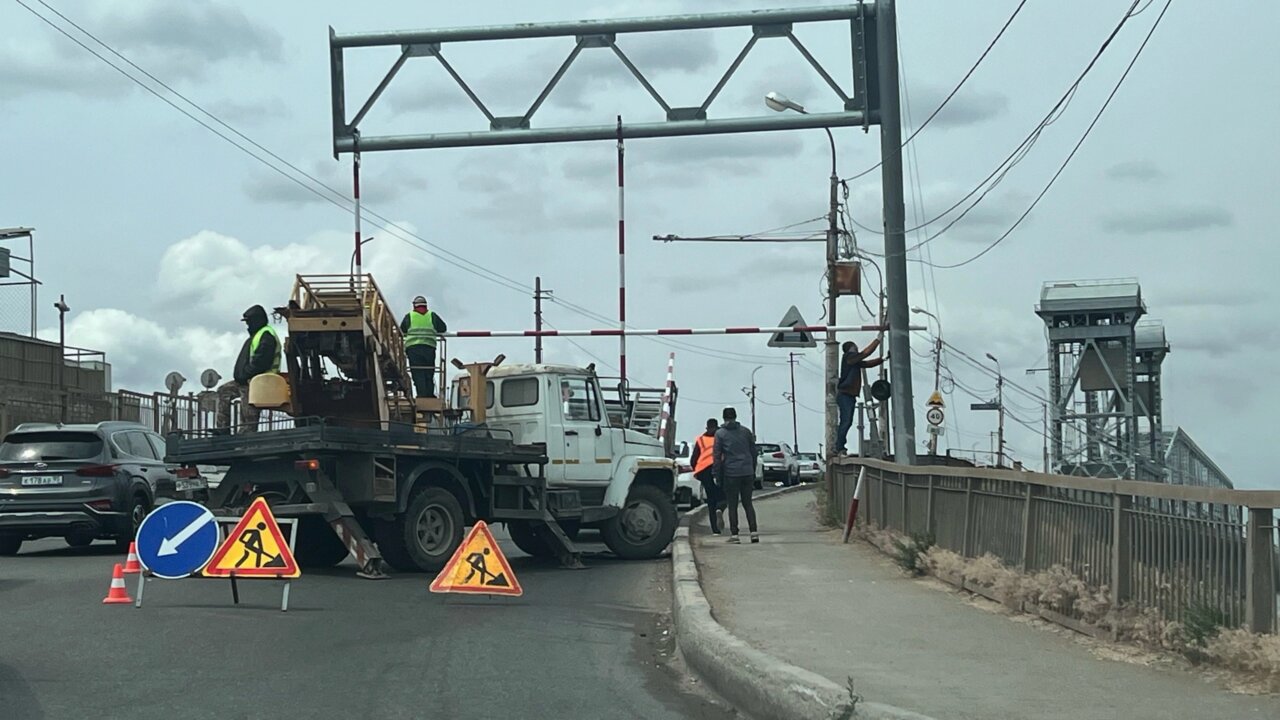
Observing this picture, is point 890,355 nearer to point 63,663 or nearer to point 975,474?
point 975,474

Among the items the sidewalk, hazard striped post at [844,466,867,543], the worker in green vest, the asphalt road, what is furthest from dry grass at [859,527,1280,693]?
the worker in green vest

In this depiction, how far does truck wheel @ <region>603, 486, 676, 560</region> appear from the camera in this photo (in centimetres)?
1788

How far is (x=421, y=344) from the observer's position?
16.8 m

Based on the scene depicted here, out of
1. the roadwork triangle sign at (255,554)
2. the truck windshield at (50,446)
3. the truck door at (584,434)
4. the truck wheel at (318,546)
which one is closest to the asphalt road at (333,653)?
the roadwork triangle sign at (255,554)

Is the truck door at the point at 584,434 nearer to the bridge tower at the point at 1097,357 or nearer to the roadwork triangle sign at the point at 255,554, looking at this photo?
the roadwork triangle sign at the point at 255,554

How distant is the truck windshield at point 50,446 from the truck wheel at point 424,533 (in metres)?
4.60

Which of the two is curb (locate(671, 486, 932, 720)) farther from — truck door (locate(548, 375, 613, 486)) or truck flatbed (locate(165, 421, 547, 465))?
truck door (locate(548, 375, 613, 486))

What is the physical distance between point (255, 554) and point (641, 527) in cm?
684

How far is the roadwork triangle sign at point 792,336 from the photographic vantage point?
2594cm

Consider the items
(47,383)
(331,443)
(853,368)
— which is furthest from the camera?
(47,383)

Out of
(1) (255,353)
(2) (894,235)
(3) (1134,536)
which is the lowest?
(3) (1134,536)

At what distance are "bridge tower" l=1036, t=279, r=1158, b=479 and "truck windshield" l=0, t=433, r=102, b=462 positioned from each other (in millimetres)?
57473

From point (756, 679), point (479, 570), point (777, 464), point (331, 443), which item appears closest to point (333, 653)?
point (479, 570)

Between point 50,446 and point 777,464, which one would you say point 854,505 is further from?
point 777,464
